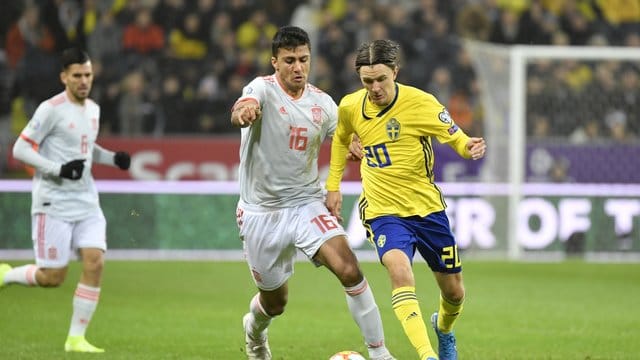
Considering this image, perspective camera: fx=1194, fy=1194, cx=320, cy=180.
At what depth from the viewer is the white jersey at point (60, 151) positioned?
31.6 ft

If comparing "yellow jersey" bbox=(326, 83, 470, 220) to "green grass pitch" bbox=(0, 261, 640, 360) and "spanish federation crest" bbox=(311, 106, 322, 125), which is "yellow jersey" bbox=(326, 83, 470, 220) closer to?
"spanish federation crest" bbox=(311, 106, 322, 125)

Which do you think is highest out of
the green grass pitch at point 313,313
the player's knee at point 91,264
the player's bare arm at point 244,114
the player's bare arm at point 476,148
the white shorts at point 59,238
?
the player's bare arm at point 244,114

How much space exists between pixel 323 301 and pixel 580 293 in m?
3.24

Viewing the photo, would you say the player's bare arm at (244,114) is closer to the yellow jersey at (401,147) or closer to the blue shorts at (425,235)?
the yellow jersey at (401,147)

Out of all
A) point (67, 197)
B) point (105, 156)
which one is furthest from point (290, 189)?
point (105, 156)

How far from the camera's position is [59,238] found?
9562 millimetres

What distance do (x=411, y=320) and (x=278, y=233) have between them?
3.65ft

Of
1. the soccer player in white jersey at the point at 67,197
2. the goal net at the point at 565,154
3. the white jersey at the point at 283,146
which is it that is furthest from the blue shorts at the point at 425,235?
the goal net at the point at 565,154

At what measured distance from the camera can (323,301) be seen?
13695mm

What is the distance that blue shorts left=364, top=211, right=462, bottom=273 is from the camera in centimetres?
774

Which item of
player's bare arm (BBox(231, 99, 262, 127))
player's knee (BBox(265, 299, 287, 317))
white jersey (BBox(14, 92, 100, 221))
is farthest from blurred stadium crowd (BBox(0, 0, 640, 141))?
player's bare arm (BBox(231, 99, 262, 127))

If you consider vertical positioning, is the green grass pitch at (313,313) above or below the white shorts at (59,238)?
below

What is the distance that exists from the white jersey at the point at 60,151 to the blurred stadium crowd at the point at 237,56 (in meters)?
8.01

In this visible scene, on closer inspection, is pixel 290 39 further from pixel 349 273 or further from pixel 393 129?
pixel 349 273
